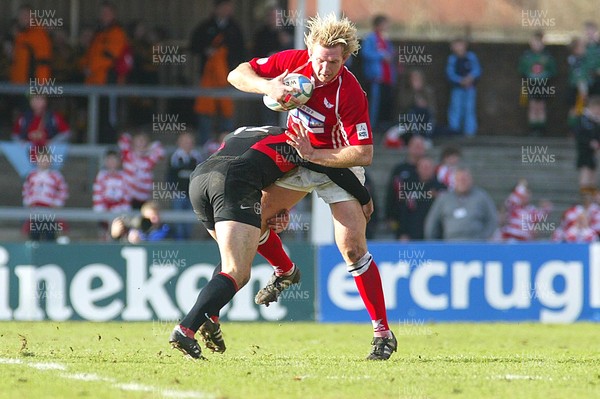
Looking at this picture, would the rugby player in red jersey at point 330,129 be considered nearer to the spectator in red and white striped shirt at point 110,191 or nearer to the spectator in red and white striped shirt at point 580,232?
the spectator in red and white striped shirt at point 110,191

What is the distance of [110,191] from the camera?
52.5 ft

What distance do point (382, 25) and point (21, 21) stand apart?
5424 mm

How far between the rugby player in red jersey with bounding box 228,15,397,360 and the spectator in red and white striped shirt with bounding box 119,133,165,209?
24.2 ft

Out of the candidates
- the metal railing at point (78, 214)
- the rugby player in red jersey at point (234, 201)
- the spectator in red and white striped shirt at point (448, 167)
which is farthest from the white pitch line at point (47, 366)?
the spectator in red and white striped shirt at point (448, 167)

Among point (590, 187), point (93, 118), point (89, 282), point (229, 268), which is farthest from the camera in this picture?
point (590, 187)

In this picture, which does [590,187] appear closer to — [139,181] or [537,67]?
[537,67]

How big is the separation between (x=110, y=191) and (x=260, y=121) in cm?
565

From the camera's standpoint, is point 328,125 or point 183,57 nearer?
point 328,125

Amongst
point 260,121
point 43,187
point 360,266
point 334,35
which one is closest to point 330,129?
point 334,35

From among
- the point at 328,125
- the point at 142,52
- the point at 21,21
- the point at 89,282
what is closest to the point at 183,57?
the point at 142,52

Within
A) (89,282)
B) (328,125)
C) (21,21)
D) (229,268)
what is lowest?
(89,282)

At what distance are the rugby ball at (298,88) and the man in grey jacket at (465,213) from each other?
737 cm

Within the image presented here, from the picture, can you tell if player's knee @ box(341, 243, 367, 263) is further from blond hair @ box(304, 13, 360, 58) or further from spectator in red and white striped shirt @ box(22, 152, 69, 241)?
spectator in red and white striped shirt @ box(22, 152, 69, 241)

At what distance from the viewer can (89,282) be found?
13.7 metres
